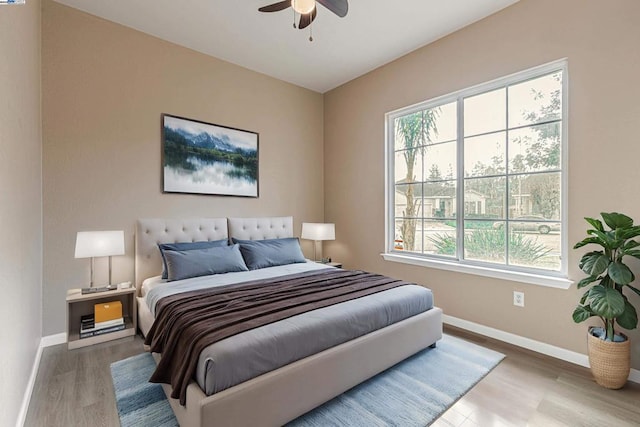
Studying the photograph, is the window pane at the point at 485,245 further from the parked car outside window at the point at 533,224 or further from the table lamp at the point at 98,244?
the table lamp at the point at 98,244

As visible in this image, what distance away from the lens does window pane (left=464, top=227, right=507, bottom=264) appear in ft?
9.68

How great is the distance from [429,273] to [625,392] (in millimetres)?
1707

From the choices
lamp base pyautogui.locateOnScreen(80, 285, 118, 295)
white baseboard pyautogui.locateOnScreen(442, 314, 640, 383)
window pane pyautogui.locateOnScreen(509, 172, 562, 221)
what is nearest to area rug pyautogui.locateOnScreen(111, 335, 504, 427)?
white baseboard pyautogui.locateOnScreen(442, 314, 640, 383)

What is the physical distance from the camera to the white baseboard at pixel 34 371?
1.74m

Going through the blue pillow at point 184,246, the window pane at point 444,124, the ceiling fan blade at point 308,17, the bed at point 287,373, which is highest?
the ceiling fan blade at point 308,17

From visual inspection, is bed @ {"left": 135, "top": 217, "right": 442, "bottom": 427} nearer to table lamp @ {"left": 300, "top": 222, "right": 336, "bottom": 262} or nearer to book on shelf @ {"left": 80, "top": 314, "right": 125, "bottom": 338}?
book on shelf @ {"left": 80, "top": 314, "right": 125, "bottom": 338}

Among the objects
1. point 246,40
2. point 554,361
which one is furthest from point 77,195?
point 554,361

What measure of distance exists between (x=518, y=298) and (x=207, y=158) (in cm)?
358

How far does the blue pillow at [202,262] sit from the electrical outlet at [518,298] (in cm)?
262

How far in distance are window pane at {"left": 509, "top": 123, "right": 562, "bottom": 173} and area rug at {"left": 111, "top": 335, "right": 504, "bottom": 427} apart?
5.56 ft

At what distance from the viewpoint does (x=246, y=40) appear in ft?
10.9

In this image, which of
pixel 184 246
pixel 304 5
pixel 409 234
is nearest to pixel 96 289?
pixel 184 246

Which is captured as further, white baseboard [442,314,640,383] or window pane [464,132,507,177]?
window pane [464,132,507,177]

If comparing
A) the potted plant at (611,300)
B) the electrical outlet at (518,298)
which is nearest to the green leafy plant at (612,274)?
Result: the potted plant at (611,300)
